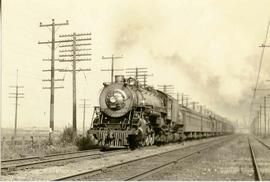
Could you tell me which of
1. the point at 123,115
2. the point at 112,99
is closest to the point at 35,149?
the point at 112,99

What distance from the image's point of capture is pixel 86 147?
29.4 m

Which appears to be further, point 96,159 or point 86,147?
point 86,147

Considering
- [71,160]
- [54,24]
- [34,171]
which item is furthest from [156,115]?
[34,171]

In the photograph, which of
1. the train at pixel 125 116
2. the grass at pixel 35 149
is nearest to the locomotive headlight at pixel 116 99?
the train at pixel 125 116

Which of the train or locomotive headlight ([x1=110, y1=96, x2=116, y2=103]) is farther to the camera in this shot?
locomotive headlight ([x1=110, y1=96, x2=116, y2=103])

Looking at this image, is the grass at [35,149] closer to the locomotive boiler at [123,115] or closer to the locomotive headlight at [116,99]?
the locomotive boiler at [123,115]

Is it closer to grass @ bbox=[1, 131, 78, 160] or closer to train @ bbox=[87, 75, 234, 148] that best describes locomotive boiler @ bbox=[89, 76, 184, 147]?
train @ bbox=[87, 75, 234, 148]

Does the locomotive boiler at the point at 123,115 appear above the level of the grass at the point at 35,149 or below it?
above

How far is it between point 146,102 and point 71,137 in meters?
7.02

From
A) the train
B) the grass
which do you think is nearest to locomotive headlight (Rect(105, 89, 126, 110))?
the train

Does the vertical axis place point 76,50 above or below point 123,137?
above

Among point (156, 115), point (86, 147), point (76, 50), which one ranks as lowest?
point (86, 147)

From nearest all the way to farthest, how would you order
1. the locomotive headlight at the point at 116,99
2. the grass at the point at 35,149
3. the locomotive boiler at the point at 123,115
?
the grass at the point at 35,149 < the locomotive boiler at the point at 123,115 < the locomotive headlight at the point at 116,99

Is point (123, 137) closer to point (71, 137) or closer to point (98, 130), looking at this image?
point (98, 130)
